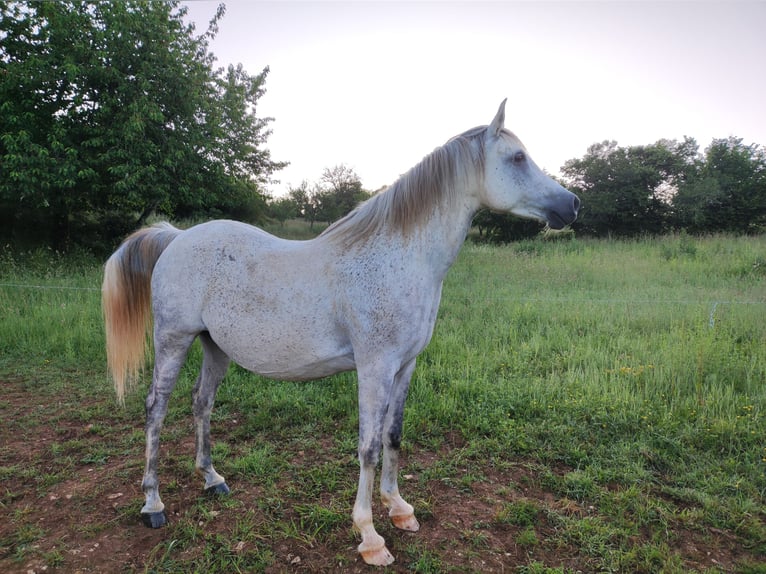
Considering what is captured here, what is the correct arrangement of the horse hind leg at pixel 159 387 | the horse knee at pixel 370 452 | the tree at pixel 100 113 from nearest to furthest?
the horse knee at pixel 370 452, the horse hind leg at pixel 159 387, the tree at pixel 100 113

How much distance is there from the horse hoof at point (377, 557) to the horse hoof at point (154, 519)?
130 cm

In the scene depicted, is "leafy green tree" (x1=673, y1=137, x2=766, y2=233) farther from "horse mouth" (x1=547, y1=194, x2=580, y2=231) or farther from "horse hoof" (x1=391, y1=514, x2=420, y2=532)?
"horse hoof" (x1=391, y1=514, x2=420, y2=532)

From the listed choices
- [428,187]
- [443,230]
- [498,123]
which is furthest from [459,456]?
[498,123]

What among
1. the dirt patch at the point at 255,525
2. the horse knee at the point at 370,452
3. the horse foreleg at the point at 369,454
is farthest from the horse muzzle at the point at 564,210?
the dirt patch at the point at 255,525

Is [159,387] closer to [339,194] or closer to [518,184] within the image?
[518,184]

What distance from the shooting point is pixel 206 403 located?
2.99m

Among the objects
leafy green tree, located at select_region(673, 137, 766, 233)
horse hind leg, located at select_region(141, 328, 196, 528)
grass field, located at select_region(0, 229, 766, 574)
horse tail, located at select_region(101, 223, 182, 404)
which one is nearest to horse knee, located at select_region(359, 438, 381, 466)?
grass field, located at select_region(0, 229, 766, 574)

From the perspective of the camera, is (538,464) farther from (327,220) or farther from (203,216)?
(327,220)

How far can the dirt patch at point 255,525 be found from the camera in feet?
7.43

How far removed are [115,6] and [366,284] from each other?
1281cm

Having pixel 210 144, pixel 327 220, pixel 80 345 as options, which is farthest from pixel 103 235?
Answer: pixel 327 220

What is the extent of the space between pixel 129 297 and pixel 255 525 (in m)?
1.83

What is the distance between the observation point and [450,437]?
353cm

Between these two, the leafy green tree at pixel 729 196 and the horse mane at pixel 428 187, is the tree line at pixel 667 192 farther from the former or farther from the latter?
the horse mane at pixel 428 187
